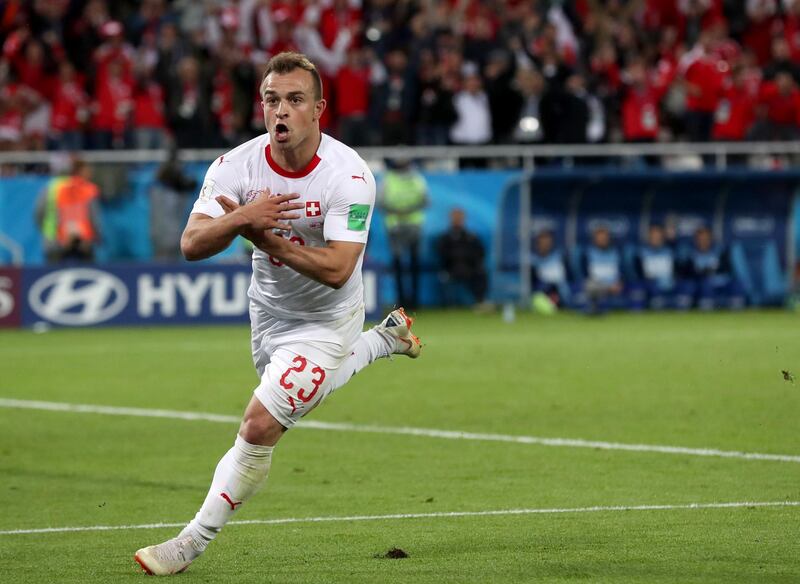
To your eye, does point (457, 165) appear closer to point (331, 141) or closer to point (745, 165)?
point (745, 165)

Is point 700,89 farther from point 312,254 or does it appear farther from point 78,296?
point 312,254

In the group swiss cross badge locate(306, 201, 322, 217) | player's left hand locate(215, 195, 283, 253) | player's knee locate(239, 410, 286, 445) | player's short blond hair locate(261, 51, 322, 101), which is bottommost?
player's knee locate(239, 410, 286, 445)

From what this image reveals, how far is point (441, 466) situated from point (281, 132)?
3.71 metres

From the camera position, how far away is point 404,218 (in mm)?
23062

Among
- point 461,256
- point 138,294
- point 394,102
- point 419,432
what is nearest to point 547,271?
point 461,256

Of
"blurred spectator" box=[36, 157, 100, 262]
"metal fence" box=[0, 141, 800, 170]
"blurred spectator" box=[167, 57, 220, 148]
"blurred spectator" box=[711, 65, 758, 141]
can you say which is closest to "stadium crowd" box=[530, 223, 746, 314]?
"metal fence" box=[0, 141, 800, 170]

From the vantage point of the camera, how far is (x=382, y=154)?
23047 millimetres

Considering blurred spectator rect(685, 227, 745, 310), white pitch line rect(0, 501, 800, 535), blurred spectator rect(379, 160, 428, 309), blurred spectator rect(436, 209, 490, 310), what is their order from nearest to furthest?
white pitch line rect(0, 501, 800, 535) → blurred spectator rect(379, 160, 428, 309) → blurred spectator rect(436, 209, 490, 310) → blurred spectator rect(685, 227, 745, 310)

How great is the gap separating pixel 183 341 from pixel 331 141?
1229cm

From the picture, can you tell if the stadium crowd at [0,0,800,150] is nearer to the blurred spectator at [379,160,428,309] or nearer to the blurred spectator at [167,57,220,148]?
the blurred spectator at [167,57,220,148]

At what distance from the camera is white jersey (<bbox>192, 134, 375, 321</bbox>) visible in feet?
22.3

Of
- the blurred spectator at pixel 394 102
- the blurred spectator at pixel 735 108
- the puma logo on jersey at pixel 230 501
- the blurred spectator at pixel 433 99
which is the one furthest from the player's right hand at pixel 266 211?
the blurred spectator at pixel 735 108

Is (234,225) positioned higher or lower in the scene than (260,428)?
higher

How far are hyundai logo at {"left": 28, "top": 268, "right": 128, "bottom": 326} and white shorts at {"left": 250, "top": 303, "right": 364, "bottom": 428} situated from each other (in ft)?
44.5
